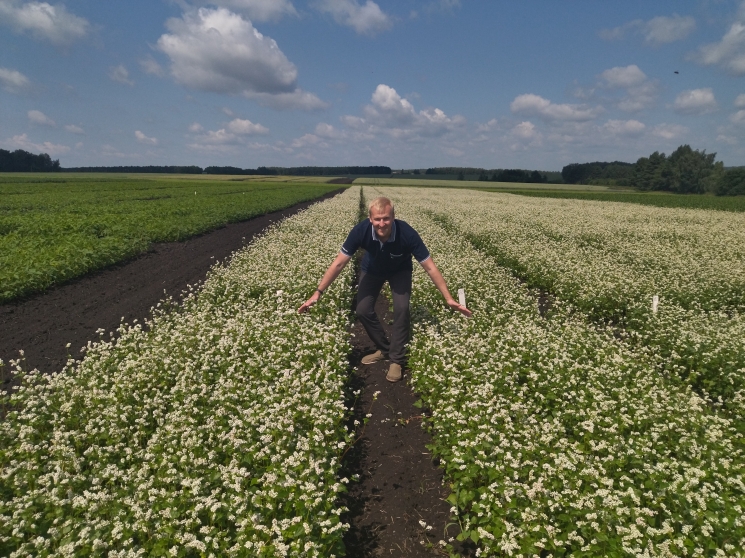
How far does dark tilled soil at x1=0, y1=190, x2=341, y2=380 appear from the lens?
8.29 meters

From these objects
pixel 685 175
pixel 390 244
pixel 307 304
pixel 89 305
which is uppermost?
pixel 685 175

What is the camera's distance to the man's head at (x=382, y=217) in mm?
6719

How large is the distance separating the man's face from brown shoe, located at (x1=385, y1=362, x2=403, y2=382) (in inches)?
94.3

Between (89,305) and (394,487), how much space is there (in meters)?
9.68

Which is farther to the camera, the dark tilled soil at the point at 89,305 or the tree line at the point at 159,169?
the tree line at the point at 159,169

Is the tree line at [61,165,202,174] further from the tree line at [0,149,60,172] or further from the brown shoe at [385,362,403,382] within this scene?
the brown shoe at [385,362,403,382]

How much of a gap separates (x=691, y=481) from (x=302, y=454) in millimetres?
3543

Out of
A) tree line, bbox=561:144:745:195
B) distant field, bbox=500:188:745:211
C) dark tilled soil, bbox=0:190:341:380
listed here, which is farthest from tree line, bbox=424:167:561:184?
dark tilled soil, bbox=0:190:341:380

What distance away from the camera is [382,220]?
673 cm

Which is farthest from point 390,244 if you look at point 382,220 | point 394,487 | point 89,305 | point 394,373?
point 89,305

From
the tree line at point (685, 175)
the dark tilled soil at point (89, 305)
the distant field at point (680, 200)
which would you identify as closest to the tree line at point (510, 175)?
the tree line at point (685, 175)

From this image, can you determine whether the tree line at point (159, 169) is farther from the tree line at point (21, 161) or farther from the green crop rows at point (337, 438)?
the green crop rows at point (337, 438)

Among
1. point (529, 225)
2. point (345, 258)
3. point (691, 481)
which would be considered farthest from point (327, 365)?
point (529, 225)

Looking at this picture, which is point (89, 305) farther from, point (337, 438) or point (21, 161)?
point (21, 161)
